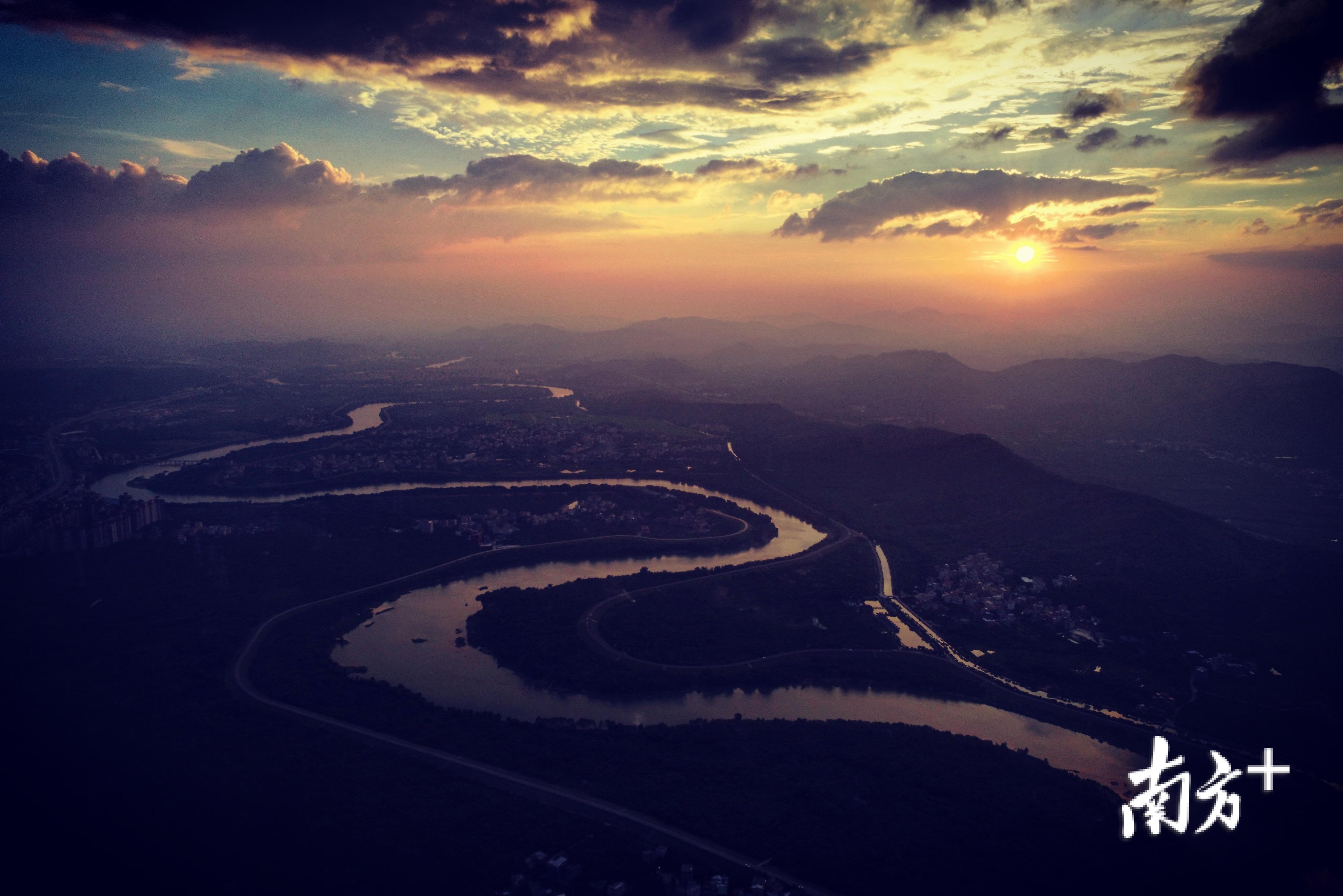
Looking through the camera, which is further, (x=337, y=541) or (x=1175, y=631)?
(x=337, y=541)

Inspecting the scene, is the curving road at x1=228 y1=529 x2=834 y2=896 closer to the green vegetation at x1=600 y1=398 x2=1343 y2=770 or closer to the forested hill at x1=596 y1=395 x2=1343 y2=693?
the green vegetation at x1=600 y1=398 x2=1343 y2=770

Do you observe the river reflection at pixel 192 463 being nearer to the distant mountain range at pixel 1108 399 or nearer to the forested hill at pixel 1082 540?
the forested hill at pixel 1082 540

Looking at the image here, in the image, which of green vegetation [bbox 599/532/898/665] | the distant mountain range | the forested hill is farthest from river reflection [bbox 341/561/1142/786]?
the distant mountain range

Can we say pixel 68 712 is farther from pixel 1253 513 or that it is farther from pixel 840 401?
pixel 840 401

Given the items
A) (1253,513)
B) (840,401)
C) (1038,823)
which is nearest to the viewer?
(1038,823)

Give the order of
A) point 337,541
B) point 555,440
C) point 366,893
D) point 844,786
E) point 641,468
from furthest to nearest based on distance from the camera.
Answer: point 555,440 < point 641,468 < point 337,541 < point 844,786 < point 366,893

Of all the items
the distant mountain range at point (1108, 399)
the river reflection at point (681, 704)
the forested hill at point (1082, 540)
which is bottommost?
the river reflection at point (681, 704)

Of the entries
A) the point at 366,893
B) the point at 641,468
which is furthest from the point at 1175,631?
the point at 641,468

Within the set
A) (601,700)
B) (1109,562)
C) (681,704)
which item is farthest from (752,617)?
(1109,562)

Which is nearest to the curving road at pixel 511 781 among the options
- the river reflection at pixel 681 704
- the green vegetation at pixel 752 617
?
the river reflection at pixel 681 704

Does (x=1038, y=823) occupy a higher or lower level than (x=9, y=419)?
lower
